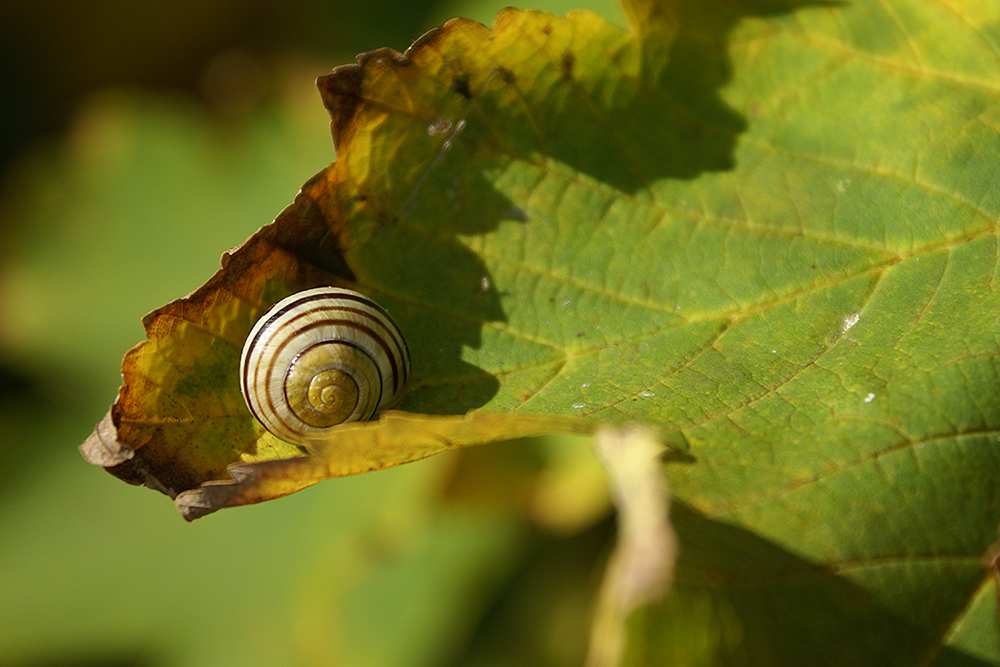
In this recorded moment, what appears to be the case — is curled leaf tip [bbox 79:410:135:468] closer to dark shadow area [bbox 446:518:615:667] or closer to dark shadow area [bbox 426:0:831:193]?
dark shadow area [bbox 426:0:831:193]

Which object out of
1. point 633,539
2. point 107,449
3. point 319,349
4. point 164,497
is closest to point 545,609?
point 164,497

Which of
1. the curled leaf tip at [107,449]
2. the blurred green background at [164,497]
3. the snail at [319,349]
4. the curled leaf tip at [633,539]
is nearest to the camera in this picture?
the curled leaf tip at [633,539]

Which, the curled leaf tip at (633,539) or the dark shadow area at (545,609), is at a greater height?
the curled leaf tip at (633,539)

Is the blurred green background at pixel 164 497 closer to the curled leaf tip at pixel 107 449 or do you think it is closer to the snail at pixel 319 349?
the snail at pixel 319 349

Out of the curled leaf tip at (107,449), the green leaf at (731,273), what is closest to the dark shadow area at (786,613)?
the green leaf at (731,273)

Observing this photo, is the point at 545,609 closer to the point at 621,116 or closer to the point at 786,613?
the point at 786,613

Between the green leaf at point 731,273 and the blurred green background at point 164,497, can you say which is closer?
the green leaf at point 731,273

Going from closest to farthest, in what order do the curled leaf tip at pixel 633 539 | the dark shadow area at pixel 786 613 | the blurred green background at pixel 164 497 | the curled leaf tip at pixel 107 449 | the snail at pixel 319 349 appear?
the curled leaf tip at pixel 633 539 → the dark shadow area at pixel 786 613 → the curled leaf tip at pixel 107 449 → the snail at pixel 319 349 → the blurred green background at pixel 164 497

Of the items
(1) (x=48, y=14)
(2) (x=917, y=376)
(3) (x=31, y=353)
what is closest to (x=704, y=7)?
(2) (x=917, y=376)
